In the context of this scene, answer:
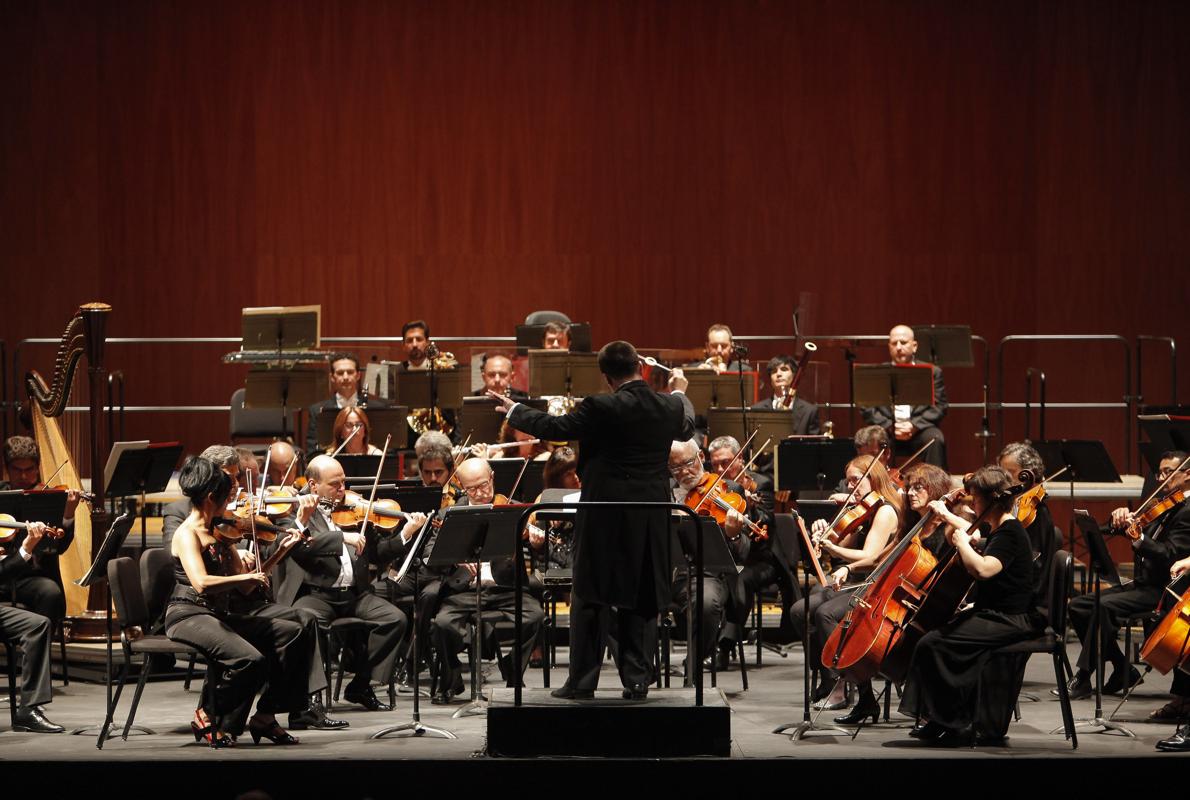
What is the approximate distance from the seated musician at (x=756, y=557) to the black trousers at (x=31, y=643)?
299cm

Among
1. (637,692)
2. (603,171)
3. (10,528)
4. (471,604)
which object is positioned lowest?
Answer: (637,692)

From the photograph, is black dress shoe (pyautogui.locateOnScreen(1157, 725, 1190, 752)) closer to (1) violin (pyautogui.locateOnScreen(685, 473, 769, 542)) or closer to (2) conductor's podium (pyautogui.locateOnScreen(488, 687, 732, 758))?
(2) conductor's podium (pyautogui.locateOnScreen(488, 687, 732, 758))

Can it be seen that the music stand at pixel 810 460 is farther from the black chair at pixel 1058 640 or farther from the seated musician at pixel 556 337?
the seated musician at pixel 556 337

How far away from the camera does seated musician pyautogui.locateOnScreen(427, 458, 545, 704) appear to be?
647cm

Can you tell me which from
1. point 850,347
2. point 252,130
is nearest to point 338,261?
point 252,130

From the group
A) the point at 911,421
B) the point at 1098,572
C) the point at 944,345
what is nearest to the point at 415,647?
the point at 1098,572

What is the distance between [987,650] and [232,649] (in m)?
2.73

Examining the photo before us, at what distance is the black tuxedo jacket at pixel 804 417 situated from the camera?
29.1 ft

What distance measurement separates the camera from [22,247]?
1128 centimetres

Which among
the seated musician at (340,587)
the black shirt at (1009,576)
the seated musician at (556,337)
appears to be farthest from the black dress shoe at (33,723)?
the seated musician at (556,337)

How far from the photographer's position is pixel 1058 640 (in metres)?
5.72

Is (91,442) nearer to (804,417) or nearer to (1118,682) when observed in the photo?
(804,417)

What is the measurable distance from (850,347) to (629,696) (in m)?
4.65

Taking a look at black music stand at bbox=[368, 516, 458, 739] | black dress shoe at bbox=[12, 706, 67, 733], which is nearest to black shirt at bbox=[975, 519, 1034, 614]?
black music stand at bbox=[368, 516, 458, 739]
